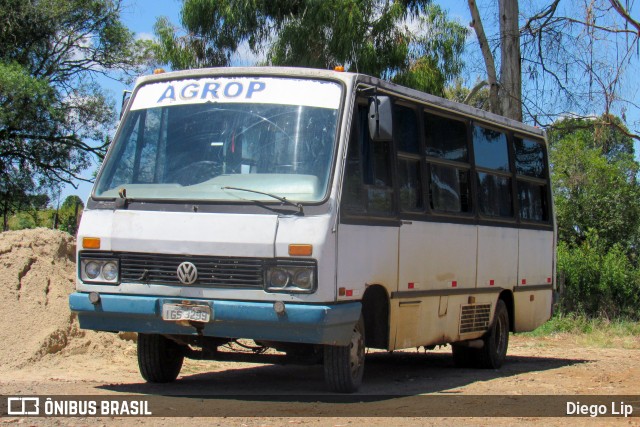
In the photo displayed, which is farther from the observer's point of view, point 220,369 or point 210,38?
point 210,38

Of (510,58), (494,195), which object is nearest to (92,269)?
(494,195)

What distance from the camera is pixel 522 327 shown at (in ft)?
43.5

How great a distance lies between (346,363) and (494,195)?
4410 millimetres

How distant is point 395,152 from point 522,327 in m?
4.56

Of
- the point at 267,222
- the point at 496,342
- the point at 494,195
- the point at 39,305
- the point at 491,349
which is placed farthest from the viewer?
the point at 496,342

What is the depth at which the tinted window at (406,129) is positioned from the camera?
392 inches

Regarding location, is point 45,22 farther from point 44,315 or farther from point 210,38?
point 44,315

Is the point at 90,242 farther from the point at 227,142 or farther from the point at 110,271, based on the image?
the point at 227,142

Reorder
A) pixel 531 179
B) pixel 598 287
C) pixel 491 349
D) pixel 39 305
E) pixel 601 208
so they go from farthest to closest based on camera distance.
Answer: pixel 601 208 < pixel 598 287 < pixel 531 179 < pixel 491 349 < pixel 39 305

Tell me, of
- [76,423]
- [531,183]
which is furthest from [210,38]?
[76,423]

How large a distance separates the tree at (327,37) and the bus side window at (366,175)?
12.8 metres

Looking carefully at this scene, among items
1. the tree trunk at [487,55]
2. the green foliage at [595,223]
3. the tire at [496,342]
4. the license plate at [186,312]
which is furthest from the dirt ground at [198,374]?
the tree trunk at [487,55]

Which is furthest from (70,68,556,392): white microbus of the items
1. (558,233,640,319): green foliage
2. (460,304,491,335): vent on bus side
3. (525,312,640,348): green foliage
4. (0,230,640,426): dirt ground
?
(558,233,640,319): green foliage

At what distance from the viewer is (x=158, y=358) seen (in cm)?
945
